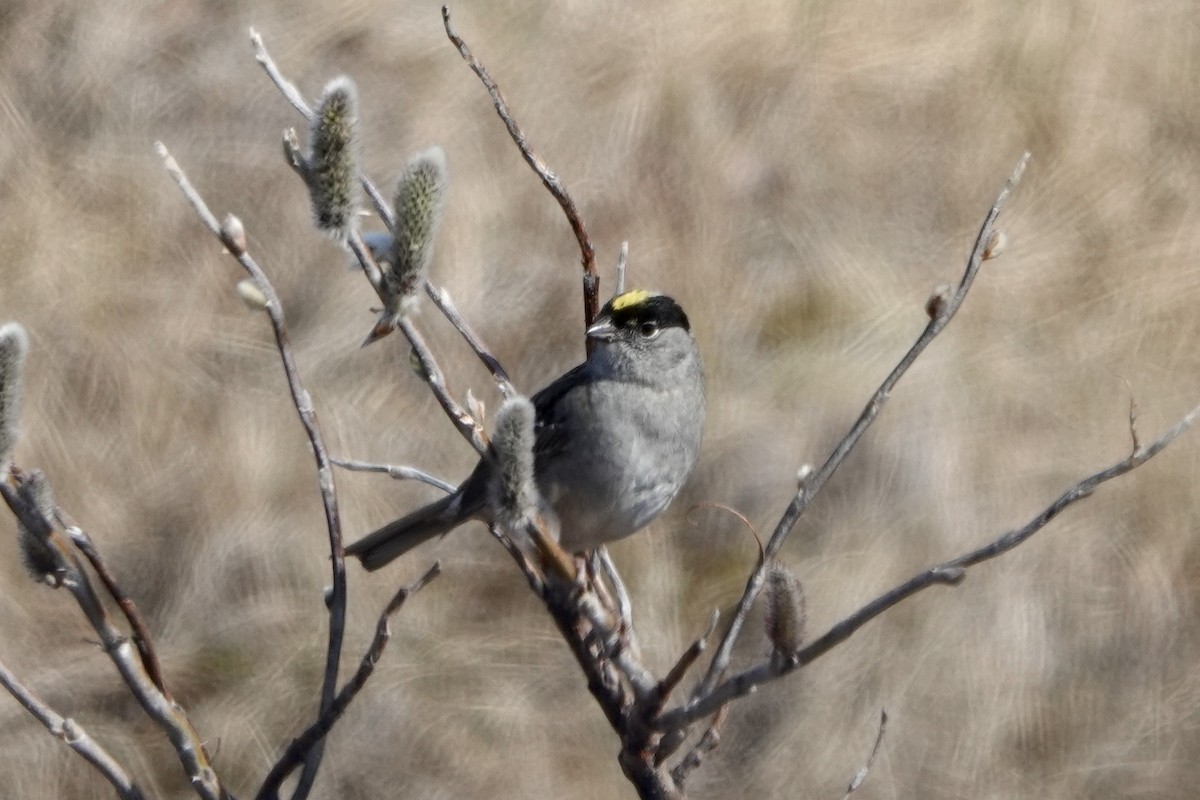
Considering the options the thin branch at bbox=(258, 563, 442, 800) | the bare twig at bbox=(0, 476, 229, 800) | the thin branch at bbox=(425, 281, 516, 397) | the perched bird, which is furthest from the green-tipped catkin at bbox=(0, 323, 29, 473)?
the perched bird

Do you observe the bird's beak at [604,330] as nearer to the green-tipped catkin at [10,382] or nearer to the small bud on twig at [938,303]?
the small bud on twig at [938,303]

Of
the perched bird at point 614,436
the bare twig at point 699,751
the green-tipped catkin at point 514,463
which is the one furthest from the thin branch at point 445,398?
the perched bird at point 614,436

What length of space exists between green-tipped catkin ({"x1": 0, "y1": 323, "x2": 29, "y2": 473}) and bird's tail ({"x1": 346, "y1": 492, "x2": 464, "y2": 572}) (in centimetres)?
178

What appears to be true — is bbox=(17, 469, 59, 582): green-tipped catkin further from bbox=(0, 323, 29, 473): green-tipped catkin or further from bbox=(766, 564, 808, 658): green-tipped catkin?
bbox=(766, 564, 808, 658): green-tipped catkin

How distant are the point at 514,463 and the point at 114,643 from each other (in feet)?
1.57

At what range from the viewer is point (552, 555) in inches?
72.2

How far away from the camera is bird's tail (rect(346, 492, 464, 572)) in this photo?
3447 millimetres

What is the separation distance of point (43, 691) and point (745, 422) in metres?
2.63

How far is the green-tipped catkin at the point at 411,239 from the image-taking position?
67.6 inches

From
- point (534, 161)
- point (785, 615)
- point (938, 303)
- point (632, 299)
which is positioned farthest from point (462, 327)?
point (632, 299)

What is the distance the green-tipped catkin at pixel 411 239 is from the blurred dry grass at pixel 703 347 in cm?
403

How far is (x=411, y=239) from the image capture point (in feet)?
5.63

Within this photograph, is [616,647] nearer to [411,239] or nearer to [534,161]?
[534,161]

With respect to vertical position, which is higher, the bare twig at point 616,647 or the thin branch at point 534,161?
the thin branch at point 534,161
